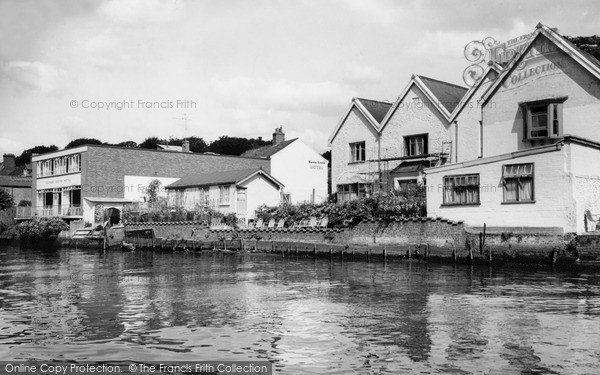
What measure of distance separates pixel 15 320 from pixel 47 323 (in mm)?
1120

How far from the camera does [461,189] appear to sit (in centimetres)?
3247

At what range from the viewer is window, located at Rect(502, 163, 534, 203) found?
29.5m

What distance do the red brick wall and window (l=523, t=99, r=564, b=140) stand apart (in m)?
37.9

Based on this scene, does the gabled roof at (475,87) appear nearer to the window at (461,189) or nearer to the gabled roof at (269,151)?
the window at (461,189)

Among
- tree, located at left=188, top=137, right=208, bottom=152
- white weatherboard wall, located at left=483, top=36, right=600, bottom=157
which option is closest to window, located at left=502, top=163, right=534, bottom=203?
white weatherboard wall, located at left=483, top=36, right=600, bottom=157

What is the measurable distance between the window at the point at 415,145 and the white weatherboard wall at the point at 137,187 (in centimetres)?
2974

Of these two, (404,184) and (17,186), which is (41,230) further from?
(404,184)

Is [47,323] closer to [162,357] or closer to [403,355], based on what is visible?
[162,357]

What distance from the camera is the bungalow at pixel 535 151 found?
1117 inches

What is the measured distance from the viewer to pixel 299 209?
42750 millimetres

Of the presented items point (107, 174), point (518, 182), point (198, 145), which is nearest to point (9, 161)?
point (198, 145)

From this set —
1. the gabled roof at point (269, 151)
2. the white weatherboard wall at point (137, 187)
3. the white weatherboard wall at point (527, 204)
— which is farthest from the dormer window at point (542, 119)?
the white weatherboard wall at point (137, 187)

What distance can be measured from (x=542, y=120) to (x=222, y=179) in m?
30.1

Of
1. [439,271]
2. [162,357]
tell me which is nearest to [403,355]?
[162,357]
